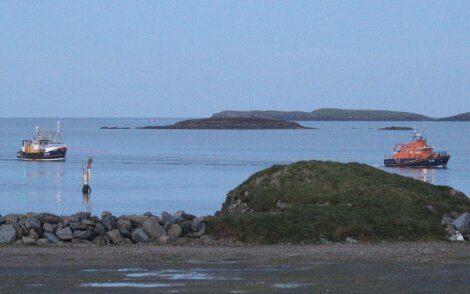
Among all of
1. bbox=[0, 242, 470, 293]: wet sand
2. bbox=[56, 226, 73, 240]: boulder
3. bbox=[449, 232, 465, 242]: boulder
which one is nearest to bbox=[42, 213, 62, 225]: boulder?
bbox=[56, 226, 73, 240]: boulder

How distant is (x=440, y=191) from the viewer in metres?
26.5

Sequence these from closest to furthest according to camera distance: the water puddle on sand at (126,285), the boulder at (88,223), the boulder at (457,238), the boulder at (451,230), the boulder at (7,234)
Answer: the water puddle on sand at (126,285), the boulder at (7,234), the boulder at (88,223), the boulder at (457,238), the boulder at (451,230)

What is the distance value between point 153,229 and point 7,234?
3.06 metres

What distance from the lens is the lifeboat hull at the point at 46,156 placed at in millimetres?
94250

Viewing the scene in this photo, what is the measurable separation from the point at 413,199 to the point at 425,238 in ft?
11.9

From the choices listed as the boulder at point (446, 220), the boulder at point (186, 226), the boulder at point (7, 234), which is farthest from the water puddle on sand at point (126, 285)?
the boulder at point (446, 220)

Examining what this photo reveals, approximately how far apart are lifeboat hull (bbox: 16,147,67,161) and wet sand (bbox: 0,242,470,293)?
7668 cm

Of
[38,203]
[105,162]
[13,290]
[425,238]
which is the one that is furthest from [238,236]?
[105,162]

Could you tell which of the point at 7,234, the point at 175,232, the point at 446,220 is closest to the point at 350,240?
the point at 446,220

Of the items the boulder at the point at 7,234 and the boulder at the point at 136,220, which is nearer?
the boulder at the point at 7,234

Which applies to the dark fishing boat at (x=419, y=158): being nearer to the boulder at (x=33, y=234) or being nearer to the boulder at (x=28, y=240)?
the boulder at (x=33, y=234)

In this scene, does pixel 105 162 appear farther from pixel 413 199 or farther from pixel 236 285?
pixel 236 285

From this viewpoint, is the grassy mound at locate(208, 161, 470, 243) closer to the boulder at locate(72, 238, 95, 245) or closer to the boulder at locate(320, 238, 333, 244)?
the boulder at locate(320, 238, 333, 244)

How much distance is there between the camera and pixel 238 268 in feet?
52.3
